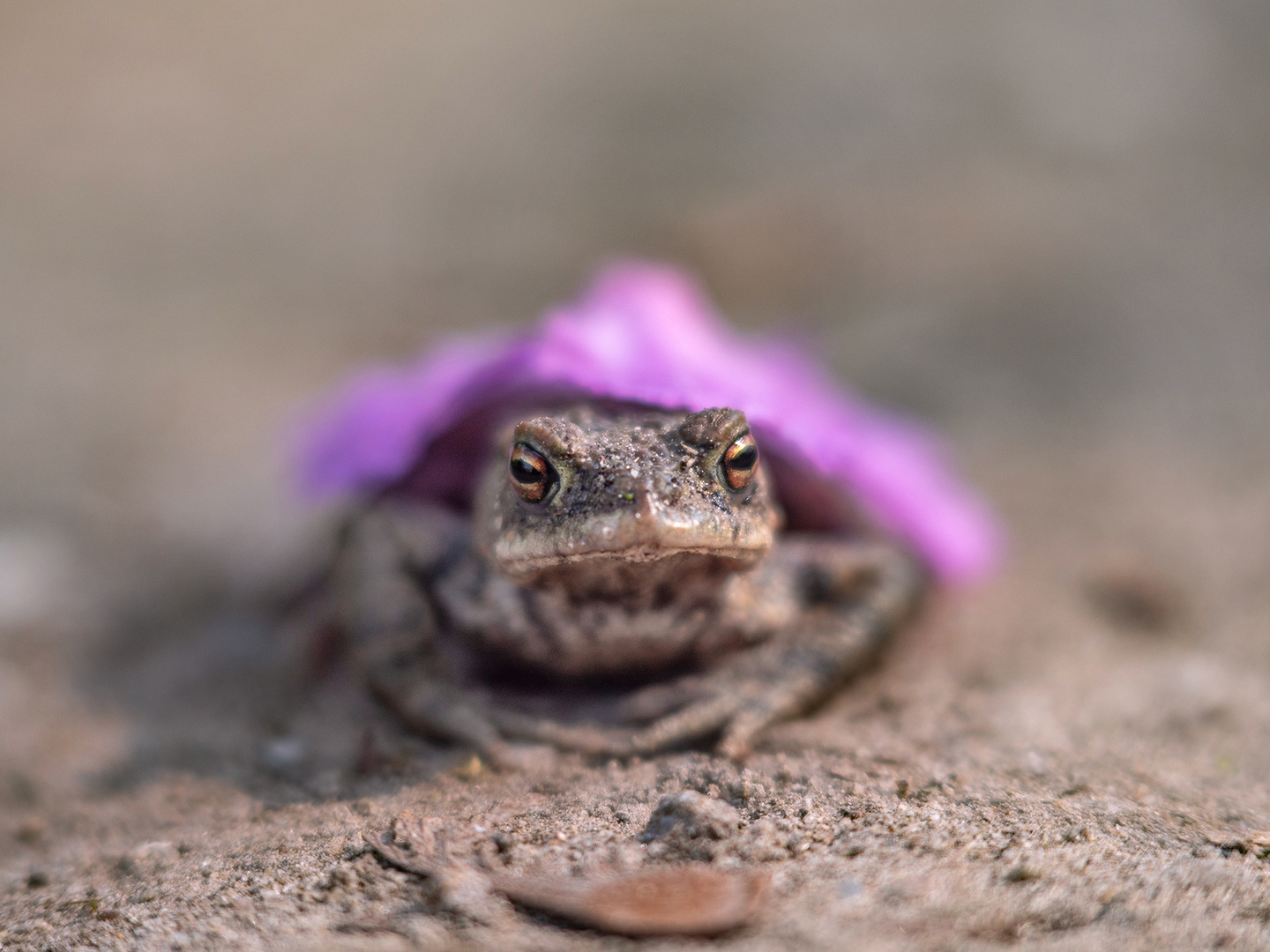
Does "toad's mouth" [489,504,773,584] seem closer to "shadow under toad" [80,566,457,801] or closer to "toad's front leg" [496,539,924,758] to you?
"toad's front leg" [496,539,924,758]

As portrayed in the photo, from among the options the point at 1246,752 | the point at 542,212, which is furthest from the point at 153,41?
the point at 1246,752

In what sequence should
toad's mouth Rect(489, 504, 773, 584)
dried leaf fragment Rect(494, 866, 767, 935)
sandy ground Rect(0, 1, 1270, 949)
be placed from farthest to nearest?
toad's mouth Rect(489, 504, 773, 584)
sandy ground Rect(0, 1, 1270, 949)
dried leaf fragment Rect(494, 866, 767, 935)

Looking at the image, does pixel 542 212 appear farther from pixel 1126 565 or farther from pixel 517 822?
pixel 517 822

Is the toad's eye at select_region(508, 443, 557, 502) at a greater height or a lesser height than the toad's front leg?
greater

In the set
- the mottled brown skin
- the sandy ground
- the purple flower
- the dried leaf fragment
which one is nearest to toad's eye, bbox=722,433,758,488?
the mottled brown skin

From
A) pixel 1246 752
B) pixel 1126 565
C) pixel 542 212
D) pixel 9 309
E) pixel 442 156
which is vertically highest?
pixel 442 156

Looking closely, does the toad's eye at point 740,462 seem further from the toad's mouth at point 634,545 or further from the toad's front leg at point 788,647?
the toad's front leg at point 788,647

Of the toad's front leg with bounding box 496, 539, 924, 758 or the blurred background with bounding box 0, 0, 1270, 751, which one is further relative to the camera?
the blurred background with bounding box 0, 0, 1270, 751
